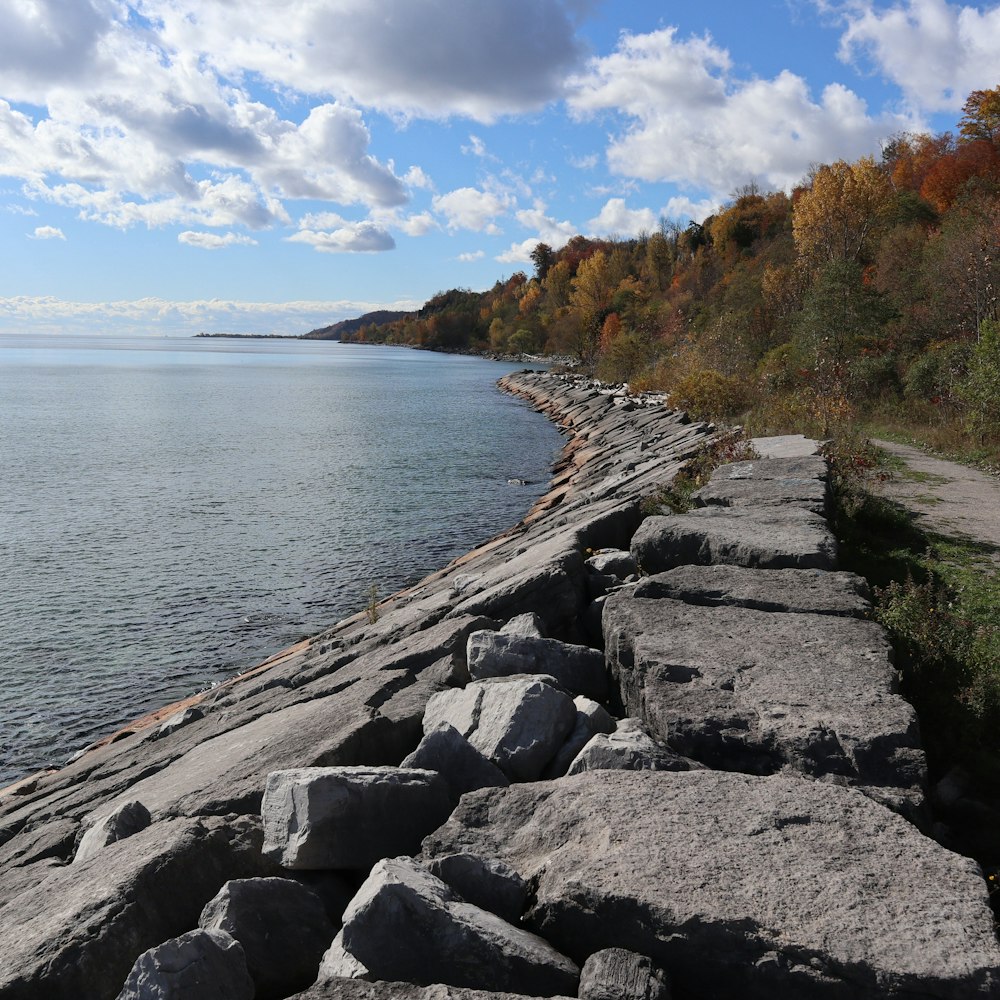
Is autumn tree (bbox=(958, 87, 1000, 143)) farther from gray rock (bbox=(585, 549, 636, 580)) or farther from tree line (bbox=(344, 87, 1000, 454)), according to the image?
gray rock (bbox=(585, 549, 636, 580))

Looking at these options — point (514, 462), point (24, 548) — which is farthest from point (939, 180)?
point (24, 548)

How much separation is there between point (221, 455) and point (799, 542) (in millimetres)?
26116

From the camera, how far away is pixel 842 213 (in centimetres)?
3969

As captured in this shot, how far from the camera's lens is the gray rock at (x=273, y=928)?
325 cm

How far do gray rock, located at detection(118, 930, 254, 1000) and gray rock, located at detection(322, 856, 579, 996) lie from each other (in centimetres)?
31

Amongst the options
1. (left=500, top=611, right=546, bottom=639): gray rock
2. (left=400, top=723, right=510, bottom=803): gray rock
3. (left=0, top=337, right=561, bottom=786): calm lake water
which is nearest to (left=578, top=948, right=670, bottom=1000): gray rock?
(left=400, top=723, right=510, bottom=803): gray rock

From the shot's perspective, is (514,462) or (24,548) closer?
(24,548)

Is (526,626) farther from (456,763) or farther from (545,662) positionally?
(456,763)

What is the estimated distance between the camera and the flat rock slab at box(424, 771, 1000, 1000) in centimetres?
264

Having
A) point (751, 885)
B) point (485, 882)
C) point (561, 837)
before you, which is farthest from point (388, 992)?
point (751, 885)

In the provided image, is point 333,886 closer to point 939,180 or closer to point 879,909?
point 879,909

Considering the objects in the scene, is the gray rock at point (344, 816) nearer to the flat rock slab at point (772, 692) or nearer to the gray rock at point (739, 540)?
the flat rock slab at point (772, 692)

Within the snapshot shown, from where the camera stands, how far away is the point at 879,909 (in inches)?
110

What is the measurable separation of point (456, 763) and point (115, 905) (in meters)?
1.55
